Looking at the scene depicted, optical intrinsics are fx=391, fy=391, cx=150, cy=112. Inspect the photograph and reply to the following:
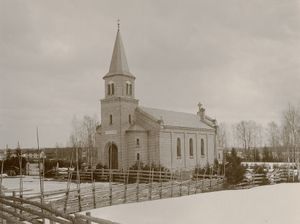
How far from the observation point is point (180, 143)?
4559 centimetres

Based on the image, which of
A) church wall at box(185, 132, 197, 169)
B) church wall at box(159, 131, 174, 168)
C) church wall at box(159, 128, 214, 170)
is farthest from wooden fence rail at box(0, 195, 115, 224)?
church wall at box(185, 132, 197, 169)

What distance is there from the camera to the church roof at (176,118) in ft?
142

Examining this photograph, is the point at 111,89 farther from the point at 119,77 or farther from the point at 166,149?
the point at 166,149

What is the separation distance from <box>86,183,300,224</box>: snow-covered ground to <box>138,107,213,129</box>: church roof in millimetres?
20476

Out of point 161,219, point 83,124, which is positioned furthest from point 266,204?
point 83,124

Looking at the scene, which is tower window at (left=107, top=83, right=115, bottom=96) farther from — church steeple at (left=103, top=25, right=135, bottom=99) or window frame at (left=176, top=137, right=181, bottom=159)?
window frame at (left=176, top=137, right=181, bottom=159)

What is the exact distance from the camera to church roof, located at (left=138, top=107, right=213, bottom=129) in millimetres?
43431

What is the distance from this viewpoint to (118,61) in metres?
40.6

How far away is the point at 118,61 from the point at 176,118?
1187 cm

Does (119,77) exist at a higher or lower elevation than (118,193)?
higher

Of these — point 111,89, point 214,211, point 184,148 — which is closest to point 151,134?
point 111,89

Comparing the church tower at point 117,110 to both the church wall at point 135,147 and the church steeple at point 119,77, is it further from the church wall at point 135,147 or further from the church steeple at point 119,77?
the church wall at point 135,147

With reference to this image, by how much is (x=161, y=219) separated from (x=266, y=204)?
20.1 feet

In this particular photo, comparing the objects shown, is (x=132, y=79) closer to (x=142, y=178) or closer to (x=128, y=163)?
(x=128, y=163)
